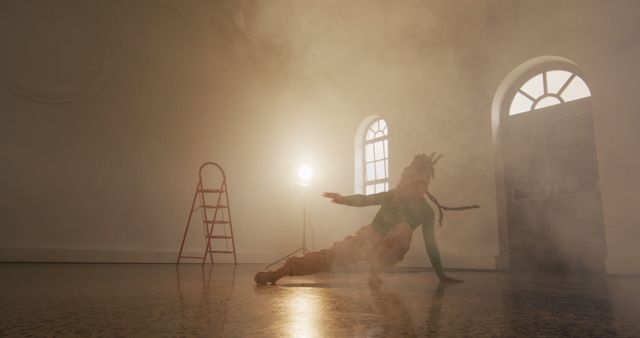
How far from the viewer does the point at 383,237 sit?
2059mm

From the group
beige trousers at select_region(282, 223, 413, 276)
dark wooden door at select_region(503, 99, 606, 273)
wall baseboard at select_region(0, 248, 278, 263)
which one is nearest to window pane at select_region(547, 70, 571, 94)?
dark wooden door at select_region(503, 99, 606, 273)

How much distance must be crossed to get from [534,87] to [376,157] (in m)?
2.27

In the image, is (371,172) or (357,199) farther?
(371,172)

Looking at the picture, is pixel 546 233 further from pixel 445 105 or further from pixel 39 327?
pixel 39 327

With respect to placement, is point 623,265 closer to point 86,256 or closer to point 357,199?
point 357,199

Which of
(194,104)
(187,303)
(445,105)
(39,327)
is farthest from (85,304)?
(194,104)

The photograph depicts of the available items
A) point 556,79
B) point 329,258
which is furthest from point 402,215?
point 556,79

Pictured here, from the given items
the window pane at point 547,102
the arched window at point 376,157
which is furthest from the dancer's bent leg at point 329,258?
the arched window at point 376,157

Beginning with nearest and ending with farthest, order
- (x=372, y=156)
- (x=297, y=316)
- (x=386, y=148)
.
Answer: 1. (x=297, y=316)
2. (x=386, y=148)
3. (x=372, y=156)

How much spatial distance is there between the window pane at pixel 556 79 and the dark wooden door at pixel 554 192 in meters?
0.21

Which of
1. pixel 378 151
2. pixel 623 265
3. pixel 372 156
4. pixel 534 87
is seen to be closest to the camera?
pixel 623 265

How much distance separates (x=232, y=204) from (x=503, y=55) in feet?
12.6

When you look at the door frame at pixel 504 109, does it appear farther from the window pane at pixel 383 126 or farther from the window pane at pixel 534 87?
the window pane at pixel 383 126

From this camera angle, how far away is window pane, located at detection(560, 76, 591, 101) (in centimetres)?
401
